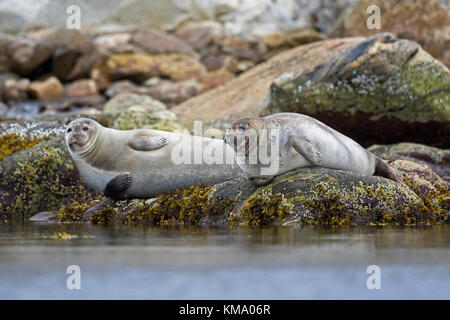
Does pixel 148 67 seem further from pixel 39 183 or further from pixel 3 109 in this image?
pixel 39 183

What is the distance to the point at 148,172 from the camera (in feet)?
26.3

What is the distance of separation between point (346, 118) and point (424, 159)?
58.9 inches

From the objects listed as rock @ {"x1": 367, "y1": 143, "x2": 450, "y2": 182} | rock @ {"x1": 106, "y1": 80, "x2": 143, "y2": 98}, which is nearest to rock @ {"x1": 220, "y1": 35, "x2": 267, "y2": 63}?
rock @ {"x1": 106, "y1": 80, "x2": 143, "y2": 98}

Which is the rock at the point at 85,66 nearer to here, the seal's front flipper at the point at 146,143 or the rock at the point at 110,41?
the rock at the point at 110,41

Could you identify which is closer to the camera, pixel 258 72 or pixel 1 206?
pixel 1 206

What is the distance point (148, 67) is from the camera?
28.7 meters

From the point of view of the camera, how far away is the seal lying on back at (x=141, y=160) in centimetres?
800

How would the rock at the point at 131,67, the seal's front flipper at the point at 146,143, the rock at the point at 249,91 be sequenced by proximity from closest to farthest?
1. the seal's front flipper at the point at 146,143
2. the rock at the point at 249,91
3. the rock at the point at 131,67

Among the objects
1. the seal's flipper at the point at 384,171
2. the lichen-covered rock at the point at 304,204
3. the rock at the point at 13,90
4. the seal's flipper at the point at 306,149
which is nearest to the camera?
the lichen-covered rock at the point at 304,204

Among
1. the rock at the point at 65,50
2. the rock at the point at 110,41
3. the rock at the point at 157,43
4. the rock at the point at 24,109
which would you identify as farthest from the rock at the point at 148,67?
the rock at the point at 24,109

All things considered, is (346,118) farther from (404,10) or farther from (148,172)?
(404,10)

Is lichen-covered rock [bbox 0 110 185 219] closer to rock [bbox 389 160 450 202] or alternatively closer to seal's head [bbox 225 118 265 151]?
seal's head [bbox 225 118 265 151]

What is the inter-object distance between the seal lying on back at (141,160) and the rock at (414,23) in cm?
1563

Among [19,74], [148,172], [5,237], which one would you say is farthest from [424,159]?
[19,74]
